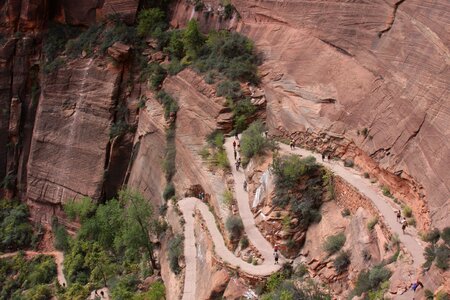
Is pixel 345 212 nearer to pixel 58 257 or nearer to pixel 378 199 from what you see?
pixel 378 199

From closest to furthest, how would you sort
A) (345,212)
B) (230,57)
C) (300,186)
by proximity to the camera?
(345,212) < (300,186) < (230,57)

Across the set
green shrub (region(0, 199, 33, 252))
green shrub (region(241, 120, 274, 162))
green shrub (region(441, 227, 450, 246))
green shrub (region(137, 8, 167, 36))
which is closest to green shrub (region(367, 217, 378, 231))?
green shrub (region(441, 227, 450, 246))

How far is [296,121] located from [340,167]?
397 centimetres

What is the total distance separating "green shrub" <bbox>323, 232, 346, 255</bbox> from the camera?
70.2 feet

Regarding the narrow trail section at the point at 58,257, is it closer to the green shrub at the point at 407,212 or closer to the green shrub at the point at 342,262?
the green shrub at the point at 342,262

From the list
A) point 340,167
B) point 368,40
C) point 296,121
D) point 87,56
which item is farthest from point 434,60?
point 87,56

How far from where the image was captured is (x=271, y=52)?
31188 mm

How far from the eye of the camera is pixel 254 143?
1062 inches

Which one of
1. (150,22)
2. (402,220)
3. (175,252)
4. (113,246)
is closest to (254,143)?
(175,252)

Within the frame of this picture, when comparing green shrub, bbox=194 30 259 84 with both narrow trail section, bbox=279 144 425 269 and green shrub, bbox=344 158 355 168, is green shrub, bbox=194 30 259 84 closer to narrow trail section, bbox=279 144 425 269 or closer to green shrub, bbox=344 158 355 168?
narrow trail section, bbox=279 144 425 269

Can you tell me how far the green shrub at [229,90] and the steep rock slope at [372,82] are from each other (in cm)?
159

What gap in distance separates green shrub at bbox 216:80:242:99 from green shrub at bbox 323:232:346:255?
1126 centimetres

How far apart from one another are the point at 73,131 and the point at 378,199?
2357cm

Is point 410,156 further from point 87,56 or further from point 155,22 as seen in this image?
point 87,56
